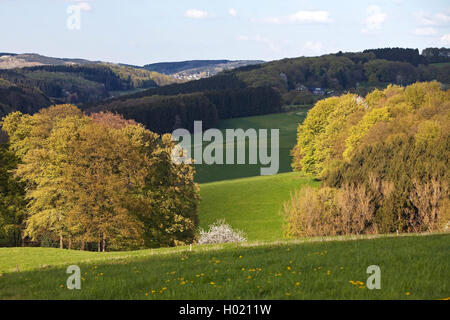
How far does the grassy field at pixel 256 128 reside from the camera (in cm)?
10200

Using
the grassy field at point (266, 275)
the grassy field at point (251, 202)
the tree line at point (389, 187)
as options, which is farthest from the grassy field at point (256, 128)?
the grassy field at point (266, 275)

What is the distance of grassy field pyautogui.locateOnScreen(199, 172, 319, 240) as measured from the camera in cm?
6675

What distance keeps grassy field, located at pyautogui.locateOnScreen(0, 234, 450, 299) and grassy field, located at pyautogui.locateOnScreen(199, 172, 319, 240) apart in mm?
39645

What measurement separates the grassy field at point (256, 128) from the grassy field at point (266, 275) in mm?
76442

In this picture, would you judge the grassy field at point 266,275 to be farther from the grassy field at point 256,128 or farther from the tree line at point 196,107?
the tree line at point 196,107

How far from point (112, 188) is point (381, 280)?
3172 centimetres

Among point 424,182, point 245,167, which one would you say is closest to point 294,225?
point 424,182

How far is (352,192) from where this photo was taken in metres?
51.2

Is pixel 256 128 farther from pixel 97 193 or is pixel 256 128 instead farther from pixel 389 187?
pixel 97 193

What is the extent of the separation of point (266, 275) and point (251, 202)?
201ft

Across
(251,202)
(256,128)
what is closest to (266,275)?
(251,202)

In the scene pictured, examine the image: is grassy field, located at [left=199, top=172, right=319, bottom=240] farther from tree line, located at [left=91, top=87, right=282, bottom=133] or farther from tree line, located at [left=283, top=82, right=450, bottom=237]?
tree line, located at [left=91, top=87, right=282, bottom=133]

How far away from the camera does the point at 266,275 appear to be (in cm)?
1570
